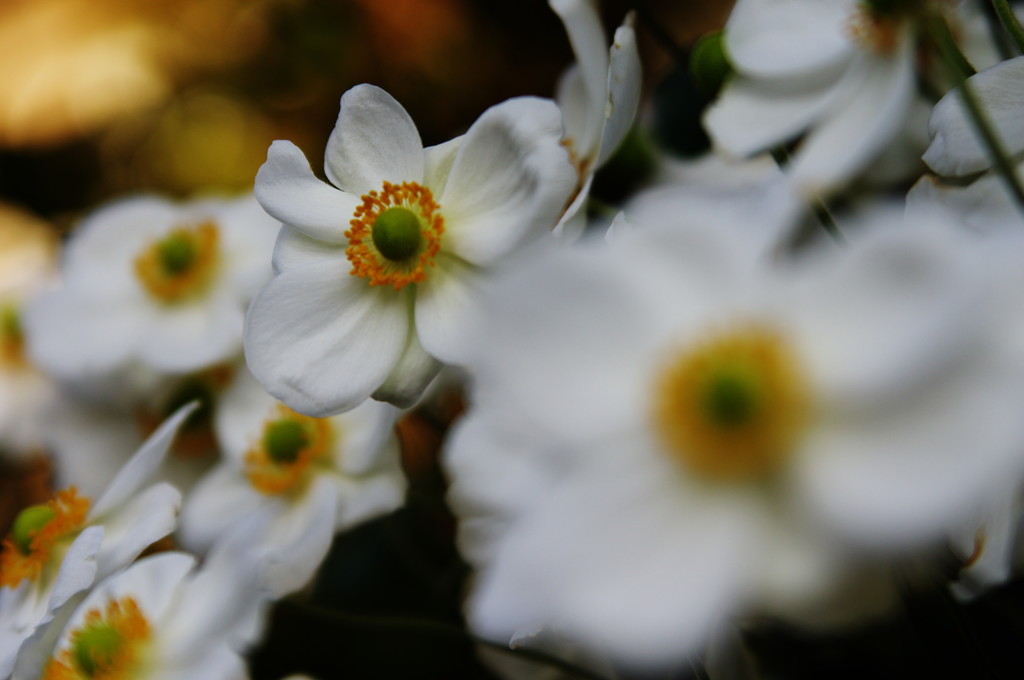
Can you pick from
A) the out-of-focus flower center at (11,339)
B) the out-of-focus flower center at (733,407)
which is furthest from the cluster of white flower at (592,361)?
the out-of-focus flower center at (11,339)

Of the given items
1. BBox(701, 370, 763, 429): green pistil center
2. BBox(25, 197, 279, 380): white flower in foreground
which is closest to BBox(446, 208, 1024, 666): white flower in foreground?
BBox(701, 370, 763, 429): green pistil center

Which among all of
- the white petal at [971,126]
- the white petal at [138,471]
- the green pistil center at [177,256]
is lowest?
the white petal at [971,126]

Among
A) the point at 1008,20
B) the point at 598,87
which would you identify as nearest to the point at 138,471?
the point at 598,87

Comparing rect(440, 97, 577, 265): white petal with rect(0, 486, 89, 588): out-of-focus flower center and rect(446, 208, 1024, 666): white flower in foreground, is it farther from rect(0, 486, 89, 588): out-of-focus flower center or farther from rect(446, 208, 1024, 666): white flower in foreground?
rect(0, 486, 89, 588): out-of-focus flower center

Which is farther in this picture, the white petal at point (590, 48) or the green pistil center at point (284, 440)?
the green pistil center at point (284, 440)

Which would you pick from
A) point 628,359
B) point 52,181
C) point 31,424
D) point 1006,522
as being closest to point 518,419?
point 628,359

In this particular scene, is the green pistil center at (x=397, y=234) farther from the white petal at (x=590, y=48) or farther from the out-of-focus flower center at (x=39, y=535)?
the out-of-focus flower center at (x=39, y=535)
